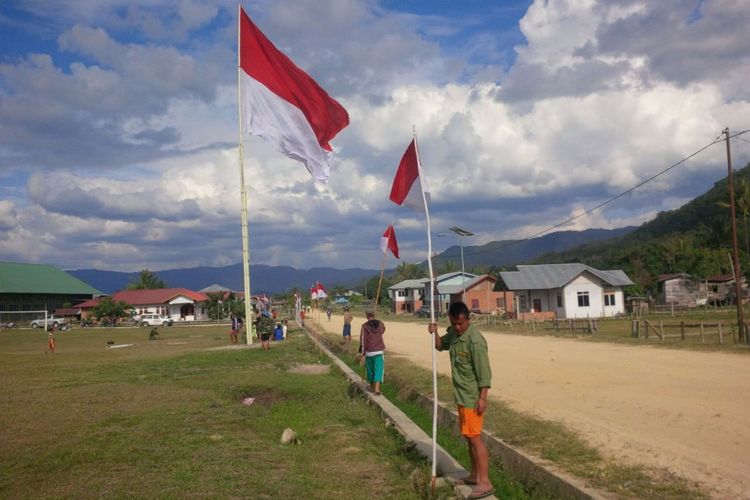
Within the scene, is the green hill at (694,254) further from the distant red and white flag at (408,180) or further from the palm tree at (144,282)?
the palm tree at (144,282)

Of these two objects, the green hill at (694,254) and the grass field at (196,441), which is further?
the green hill at (694,254)

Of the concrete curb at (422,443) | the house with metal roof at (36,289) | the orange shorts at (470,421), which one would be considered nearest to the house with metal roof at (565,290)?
the concrete curb at (422,443)

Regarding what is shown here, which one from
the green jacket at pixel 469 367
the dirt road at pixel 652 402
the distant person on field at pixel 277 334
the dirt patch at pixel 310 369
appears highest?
the green jacket at pixel 469 367

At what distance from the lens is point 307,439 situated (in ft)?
28.1

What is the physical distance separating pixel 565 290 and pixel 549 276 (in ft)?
6.85

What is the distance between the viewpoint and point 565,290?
49.6m

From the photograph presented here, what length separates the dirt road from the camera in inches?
262

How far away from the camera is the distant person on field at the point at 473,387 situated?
5.69 meters

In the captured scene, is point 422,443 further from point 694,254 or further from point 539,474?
point 694,254

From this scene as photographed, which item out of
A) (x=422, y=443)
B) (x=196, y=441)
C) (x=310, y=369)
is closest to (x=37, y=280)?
(x=310, y=369)

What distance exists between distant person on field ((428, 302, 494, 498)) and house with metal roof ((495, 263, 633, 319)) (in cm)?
4502

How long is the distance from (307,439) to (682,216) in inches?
4408

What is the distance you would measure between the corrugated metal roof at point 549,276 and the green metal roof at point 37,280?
62461mm

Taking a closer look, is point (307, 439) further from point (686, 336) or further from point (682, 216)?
point (682, 216)
